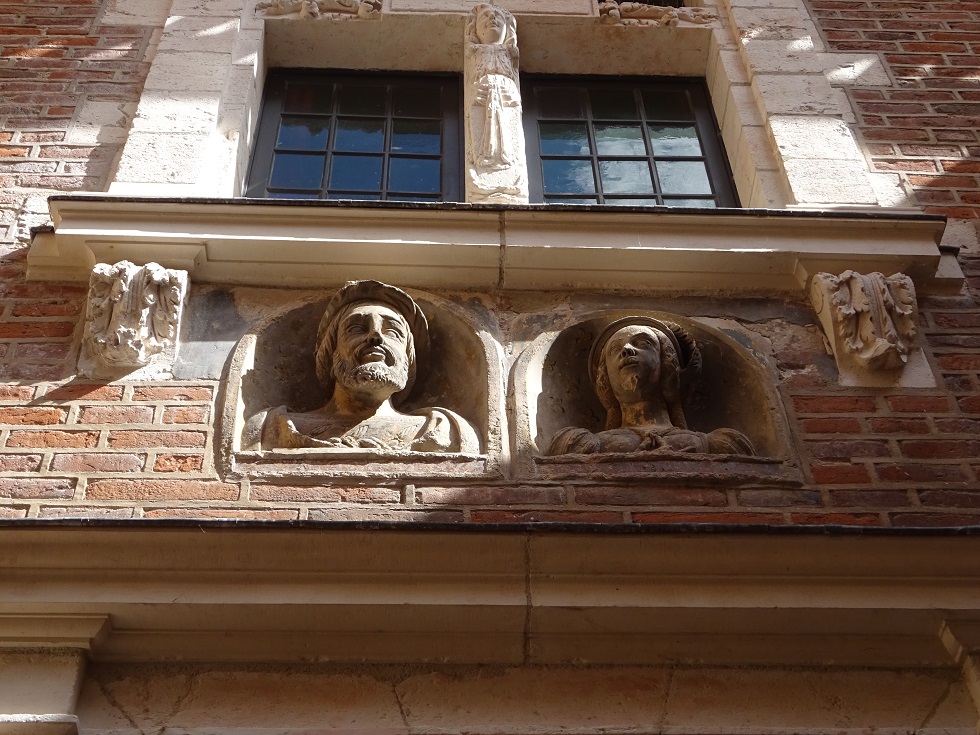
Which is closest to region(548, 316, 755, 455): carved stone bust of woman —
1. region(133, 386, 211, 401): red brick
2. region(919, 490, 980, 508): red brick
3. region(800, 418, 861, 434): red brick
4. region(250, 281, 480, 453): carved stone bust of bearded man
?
region(800, 418, 861, 434): red brick

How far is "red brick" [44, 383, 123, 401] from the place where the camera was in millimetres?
3832

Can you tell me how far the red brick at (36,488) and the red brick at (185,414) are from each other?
1.18 feet

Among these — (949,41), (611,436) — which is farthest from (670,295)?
(949,41)

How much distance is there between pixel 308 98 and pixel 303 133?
30 cm

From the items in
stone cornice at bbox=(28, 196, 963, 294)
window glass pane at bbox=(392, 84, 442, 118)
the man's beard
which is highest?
window glass pane at bbox=(392, 84, 442, 118)

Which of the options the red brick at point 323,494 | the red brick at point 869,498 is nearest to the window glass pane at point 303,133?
the red brick at point 323,494

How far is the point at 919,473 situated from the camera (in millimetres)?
3676

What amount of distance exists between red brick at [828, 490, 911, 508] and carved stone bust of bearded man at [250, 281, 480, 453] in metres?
1.07

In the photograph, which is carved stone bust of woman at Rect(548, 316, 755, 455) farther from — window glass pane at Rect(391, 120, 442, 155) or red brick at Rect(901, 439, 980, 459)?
window glass pane at Rect(391, 120, 442, 155)

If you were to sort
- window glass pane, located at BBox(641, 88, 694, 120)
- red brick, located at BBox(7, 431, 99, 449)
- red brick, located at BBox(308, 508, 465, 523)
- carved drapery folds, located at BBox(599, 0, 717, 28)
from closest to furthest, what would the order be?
red brick, located at BBox(308, 508, 465, 523) → red brick, located at BBox(7, 431, 99, 449) → window glass pane, located at BBox(641, 88, 694, 120) → carved drapery folds, located at BBox(599, 0, 717, 28)

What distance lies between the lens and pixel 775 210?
4434 millimetres

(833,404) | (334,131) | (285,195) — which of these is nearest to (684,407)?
(833,404)

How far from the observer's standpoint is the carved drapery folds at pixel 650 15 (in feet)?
19.7

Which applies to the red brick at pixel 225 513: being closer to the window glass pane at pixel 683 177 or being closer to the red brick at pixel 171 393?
the red brick at pixel 171 393
